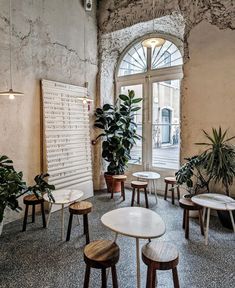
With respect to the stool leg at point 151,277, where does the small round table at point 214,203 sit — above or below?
above

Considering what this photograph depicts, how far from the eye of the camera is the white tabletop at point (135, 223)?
175 centimetres

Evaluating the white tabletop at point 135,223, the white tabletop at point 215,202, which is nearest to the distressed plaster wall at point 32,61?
the white tabletop at point 135,223

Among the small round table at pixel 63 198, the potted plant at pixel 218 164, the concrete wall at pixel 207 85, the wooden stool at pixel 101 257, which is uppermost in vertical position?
the concrete wall at pixel 207 85

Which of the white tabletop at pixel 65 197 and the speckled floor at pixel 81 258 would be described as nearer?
the speckled floor at pixel 81 258

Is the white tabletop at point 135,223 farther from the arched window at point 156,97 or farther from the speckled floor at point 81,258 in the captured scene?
the arched window at point 156,97

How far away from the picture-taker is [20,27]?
3.31 m

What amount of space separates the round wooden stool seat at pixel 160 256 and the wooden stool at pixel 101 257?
Answer: 0.78ft

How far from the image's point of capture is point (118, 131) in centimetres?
468

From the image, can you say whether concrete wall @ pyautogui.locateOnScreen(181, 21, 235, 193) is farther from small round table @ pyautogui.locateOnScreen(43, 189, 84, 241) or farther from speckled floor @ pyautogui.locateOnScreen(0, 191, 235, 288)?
small round table @ pyautogui.locateOnScreen(43, 189, 84, 241)

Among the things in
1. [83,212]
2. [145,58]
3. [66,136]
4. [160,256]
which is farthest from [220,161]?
[145,58]

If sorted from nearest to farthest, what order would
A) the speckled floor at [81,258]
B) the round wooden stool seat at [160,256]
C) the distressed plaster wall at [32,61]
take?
the round wooden stool seat at [160,256] < the speckled floor at [81,258] < the distressed plaster wall at [32,61]

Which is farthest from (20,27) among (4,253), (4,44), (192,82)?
(4,253)

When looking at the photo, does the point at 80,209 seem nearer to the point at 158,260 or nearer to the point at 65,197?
the point at 65,197

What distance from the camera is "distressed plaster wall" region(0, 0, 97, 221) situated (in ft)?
10.5
